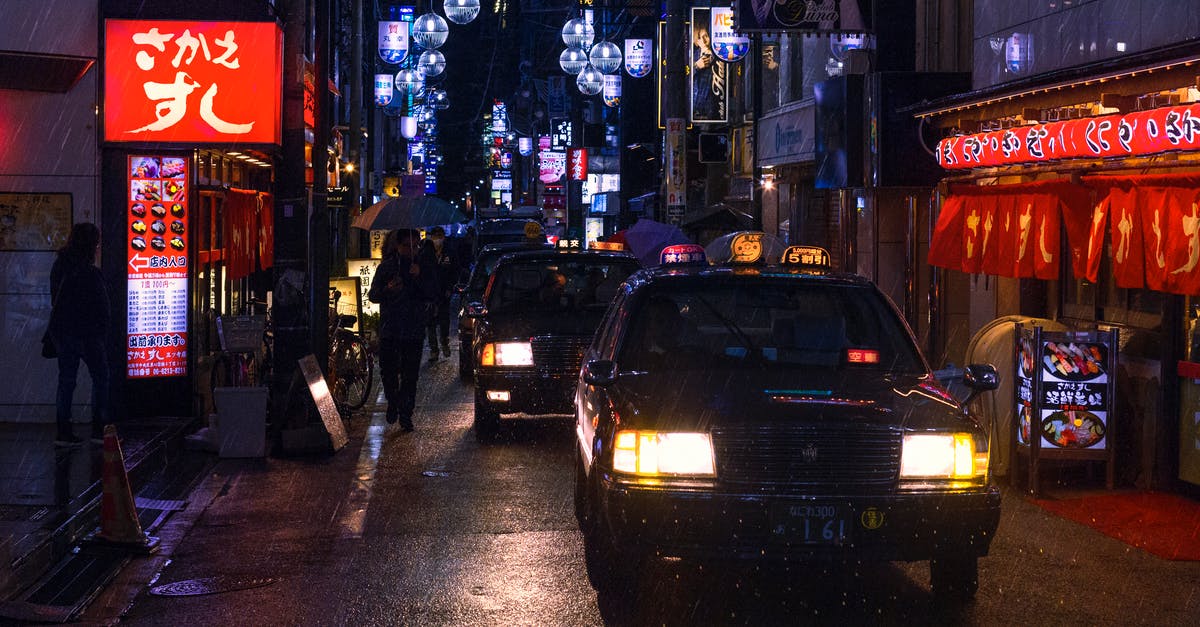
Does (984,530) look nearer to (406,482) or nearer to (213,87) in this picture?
(406,482)

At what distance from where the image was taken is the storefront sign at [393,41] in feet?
117

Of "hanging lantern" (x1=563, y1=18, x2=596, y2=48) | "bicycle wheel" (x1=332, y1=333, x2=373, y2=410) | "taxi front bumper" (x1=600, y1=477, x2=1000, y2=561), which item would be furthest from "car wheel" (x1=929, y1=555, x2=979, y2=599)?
"hanging lantern" (x1=563, y1=18, x2=596, y2=48)

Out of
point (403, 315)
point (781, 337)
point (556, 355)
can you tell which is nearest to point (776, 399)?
point (781, 337)

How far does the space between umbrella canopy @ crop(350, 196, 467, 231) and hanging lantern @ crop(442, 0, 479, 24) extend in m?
5.16

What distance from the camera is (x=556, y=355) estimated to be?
13.1 metres

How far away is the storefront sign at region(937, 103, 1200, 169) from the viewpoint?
9.12 meters

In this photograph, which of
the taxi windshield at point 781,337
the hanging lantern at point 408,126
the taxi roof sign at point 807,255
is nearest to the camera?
the taxi windshield at point 781,337

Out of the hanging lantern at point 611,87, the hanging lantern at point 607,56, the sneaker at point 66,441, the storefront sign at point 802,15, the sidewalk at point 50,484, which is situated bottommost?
the sidewalk at point 50,484

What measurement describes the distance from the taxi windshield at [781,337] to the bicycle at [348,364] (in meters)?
7.84

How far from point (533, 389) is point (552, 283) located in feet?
5.81

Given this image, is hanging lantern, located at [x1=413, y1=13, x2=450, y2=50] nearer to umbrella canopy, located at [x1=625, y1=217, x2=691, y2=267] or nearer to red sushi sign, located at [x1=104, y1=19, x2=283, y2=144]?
umbrella canopy, located at [x1=625, y1=217, x2=691, y2=267]

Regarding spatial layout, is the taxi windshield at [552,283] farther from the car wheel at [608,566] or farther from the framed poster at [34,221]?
the car wheel at [608,566]

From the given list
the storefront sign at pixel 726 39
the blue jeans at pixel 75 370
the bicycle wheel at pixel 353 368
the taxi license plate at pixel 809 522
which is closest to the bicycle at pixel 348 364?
the bicycle wheel at pixel 353 368

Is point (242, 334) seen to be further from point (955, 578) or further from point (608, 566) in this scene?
point (955, 578)
